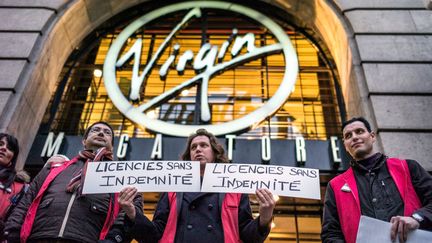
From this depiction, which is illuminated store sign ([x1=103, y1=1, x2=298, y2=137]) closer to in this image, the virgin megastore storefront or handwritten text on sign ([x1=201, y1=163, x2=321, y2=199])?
the virgin megastore storefront

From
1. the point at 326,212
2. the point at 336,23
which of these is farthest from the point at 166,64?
the point at 326,212

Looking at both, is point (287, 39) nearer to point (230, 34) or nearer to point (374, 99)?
point (230, 34)

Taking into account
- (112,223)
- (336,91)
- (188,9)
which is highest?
(188,9)

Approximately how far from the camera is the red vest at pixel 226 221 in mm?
3600

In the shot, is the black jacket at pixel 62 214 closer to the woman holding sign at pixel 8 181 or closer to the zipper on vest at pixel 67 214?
the zipper on vest at pixel 67 214

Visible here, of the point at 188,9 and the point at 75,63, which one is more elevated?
the point at 188,9

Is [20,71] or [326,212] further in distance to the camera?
[20,71]

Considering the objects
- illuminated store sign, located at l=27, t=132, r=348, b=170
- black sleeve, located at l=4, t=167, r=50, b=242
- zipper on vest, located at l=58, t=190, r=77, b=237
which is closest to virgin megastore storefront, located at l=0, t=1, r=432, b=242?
illuminated store sign, located at l=27, t=132, r=348, b=170

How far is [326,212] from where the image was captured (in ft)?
13.3

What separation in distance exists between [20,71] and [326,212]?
21.9ft

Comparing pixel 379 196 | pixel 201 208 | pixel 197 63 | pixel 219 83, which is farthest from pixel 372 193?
pixel 197 63

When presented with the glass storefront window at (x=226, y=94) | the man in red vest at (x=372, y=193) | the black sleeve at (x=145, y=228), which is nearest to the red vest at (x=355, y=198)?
the man in red vest at (x=372, y=193)

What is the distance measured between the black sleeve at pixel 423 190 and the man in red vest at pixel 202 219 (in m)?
1.31

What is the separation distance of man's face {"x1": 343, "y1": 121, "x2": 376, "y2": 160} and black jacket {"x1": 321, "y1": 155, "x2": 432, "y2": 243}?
15cm
